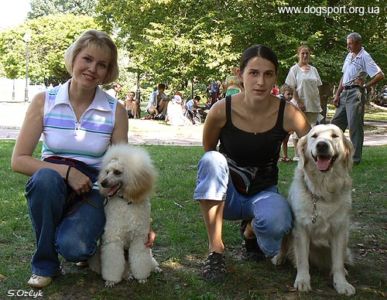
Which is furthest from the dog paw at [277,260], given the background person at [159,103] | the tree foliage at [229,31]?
the background person at [159,103]

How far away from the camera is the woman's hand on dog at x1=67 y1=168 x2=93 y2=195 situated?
3.00 metres

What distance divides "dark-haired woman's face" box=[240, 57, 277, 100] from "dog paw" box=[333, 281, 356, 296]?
1377mm

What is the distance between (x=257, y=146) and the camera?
135 inches

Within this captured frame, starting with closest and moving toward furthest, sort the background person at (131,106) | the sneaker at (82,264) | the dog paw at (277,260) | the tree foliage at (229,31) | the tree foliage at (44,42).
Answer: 1. the sneaker at (82,264)
2. the dog paw at (277,260)
3. the tree foliage at (229,31)
4. the background person at (131,106)
5. the tree foliage at (44,42)

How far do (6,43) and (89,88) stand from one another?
49.4 meters

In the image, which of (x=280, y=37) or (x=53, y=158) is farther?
(x=280, y=37)

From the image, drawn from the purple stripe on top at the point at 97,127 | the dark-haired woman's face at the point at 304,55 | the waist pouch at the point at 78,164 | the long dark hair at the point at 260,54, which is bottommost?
the waist pouch at the point at 78,164

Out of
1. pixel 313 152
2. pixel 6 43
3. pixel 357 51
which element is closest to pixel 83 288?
→ pixel 313 152

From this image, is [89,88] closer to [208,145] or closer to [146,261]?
[208,145]

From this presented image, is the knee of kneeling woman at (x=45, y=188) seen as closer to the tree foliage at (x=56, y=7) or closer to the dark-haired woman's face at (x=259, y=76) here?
the dark-haired woman's face at (x=259, y=76)

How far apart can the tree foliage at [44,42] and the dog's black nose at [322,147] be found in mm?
45580

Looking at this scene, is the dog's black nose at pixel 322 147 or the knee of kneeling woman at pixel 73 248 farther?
the dog's black nose at pixel 322 147

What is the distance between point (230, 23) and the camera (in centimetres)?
1942

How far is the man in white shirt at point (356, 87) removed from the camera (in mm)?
7895
